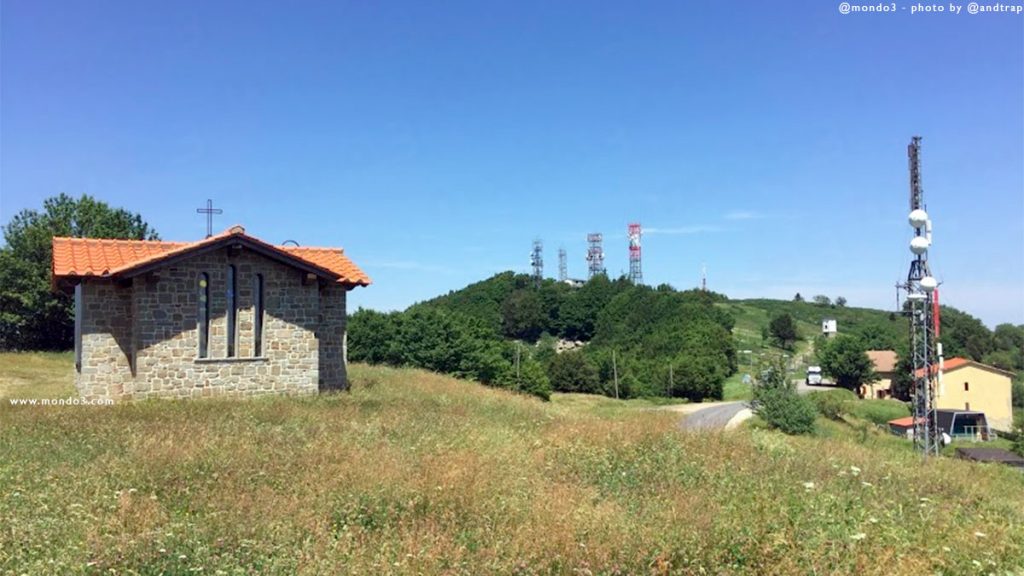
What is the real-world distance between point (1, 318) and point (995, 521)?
45072 mm

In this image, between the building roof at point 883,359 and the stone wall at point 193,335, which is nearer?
the stone wall at point 193,335

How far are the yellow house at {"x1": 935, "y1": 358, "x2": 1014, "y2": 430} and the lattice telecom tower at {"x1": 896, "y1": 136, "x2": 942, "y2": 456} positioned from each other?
180 ft

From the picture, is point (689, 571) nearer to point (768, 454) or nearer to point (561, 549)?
point (561, 549)

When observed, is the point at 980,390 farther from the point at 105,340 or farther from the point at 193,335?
the point at 105,340

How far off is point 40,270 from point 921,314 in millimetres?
44180

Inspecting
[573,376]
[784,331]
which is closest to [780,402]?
[573,376]

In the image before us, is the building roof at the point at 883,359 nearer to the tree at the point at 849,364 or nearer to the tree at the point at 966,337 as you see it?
the tree at the point at 849,364

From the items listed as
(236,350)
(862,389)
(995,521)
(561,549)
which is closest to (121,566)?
(561,549)

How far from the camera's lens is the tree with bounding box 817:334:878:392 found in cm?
8712

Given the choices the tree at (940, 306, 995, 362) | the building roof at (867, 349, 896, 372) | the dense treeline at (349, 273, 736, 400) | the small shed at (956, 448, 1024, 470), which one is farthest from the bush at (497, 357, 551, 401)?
the tree at (940, 306, 995, 362)

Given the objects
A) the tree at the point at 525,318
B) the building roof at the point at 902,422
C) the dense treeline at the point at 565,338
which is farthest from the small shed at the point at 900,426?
the tree at the point at 525,318

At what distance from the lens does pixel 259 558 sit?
5191mm

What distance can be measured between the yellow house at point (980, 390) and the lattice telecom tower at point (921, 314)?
180 feet

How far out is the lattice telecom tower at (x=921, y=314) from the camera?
935 inches
